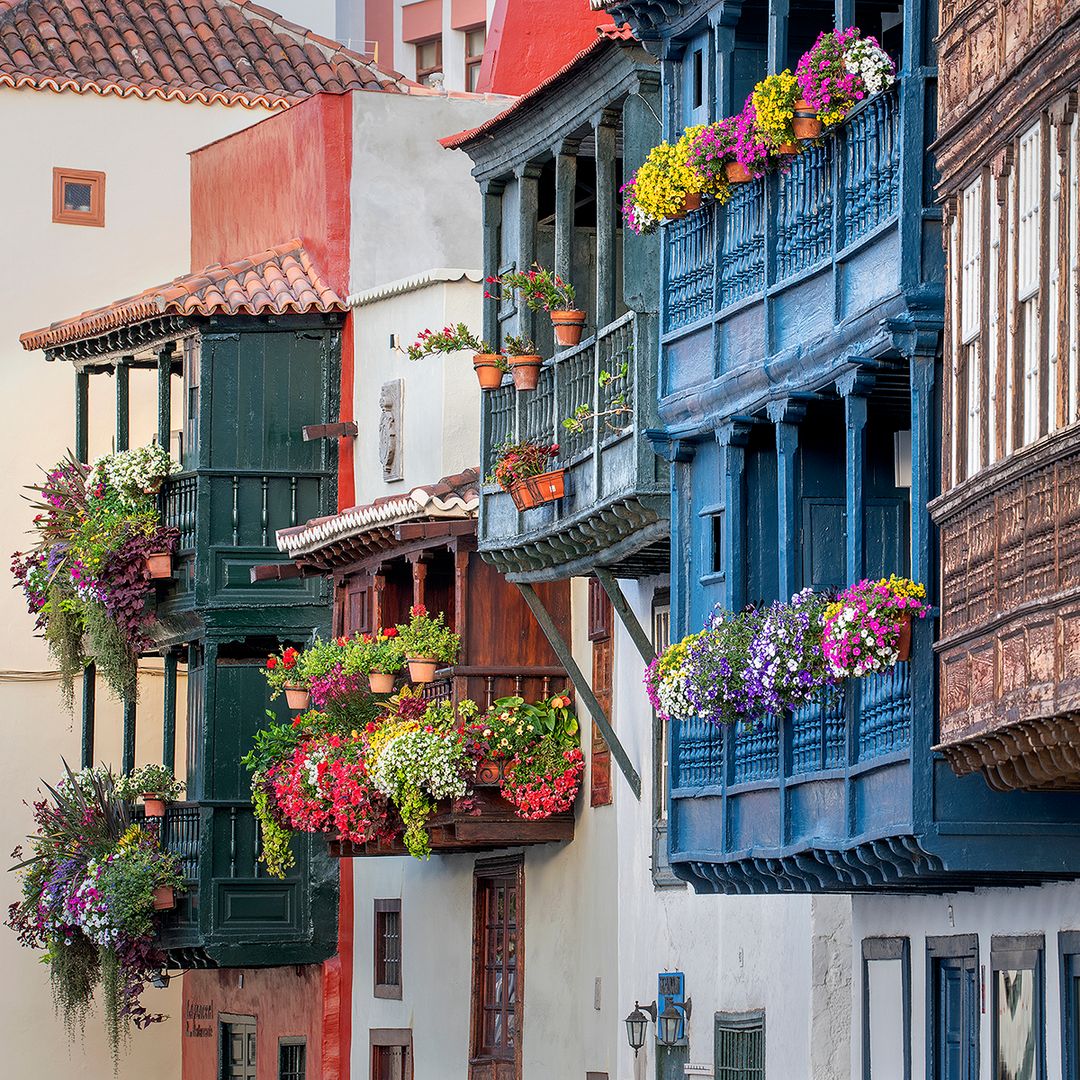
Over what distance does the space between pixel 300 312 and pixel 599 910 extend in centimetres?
838

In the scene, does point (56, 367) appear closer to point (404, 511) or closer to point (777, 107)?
point (404, 511)

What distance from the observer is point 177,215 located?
36.5 m

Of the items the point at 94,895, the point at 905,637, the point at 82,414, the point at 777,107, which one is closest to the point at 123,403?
the point at 82,414

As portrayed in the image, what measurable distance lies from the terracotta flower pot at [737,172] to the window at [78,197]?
58.5ft

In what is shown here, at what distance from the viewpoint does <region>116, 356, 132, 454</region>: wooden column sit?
32.4 meters

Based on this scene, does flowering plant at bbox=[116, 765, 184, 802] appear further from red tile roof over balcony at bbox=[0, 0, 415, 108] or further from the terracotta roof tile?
red tile roof over balcony at bbox=[0, 0, 415, 108]

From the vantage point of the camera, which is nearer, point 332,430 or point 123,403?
point 332,430

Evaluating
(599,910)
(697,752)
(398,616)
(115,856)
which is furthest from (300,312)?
(697,752)

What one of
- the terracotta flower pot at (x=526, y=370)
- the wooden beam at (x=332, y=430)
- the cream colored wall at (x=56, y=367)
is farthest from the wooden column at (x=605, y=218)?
the cream colored wall at (x=56, y=367)

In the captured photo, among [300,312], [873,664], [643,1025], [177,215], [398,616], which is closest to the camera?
[873,664]

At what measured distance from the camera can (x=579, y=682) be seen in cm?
2541

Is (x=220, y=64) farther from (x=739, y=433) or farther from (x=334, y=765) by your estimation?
(x=739, y=433)

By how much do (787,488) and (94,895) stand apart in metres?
13.8

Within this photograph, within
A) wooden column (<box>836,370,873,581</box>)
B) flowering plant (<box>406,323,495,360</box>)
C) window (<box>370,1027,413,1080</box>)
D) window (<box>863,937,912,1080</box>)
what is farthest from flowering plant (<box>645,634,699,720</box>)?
window (<box>370,1027,413,1080</box>)
